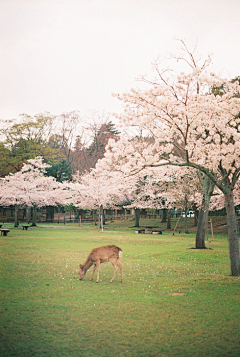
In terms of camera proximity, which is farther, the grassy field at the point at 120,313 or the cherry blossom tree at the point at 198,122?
the cherry blossom tree at the point at 198,122

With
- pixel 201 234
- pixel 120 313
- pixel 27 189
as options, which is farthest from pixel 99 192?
pixel 120 313

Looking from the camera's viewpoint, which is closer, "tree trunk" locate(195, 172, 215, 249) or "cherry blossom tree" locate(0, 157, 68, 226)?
"tree trunk" locate(195, 172, 215, 249)

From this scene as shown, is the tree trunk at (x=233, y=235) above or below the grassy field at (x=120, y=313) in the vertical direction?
above

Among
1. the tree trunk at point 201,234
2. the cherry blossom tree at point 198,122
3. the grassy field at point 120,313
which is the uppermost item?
the cherry blossom tree at point 198,122

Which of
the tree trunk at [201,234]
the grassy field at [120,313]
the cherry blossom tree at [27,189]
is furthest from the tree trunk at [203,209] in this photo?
the cherry blossom tree at [27,189]

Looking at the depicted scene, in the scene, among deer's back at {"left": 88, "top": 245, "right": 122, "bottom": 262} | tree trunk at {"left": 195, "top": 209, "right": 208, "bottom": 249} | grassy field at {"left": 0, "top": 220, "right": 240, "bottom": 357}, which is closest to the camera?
grassy field at {"left": 0, "top": 220, "right": 240, "bottom": 357}

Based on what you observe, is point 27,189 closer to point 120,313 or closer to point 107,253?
point 107,253

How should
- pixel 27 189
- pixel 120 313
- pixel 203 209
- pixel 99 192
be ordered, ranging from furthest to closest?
pixel 27 189
pixel 99 192
pixel 203 209
pixel 120 313

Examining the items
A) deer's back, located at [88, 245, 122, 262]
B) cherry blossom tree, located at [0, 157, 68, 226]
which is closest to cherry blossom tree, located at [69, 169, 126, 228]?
cherry blossom tree, located at [0, 157, 68, 226]

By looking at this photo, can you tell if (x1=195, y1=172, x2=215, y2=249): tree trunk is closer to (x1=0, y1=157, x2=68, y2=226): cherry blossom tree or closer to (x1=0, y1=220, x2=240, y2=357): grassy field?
(x1=0, y1=220, x2=240, y2=357): grassy field

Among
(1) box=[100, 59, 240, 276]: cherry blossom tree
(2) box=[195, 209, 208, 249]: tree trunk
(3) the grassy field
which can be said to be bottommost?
(3) the grassy field

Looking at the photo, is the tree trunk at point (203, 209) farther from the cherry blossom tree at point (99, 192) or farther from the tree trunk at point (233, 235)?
the cherry blossom tree at point (99, 192)

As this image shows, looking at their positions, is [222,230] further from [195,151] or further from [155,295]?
[155,295]

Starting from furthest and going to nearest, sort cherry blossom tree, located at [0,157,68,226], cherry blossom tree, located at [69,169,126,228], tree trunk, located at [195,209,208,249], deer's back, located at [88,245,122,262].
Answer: cherry blossom tree, located at [0,157,68,226] < cherry blossom tree, located at [69,169,126,228] < tree trunk, located at [195,209,208,249] < deer's back, located at [88,245,122,262]
